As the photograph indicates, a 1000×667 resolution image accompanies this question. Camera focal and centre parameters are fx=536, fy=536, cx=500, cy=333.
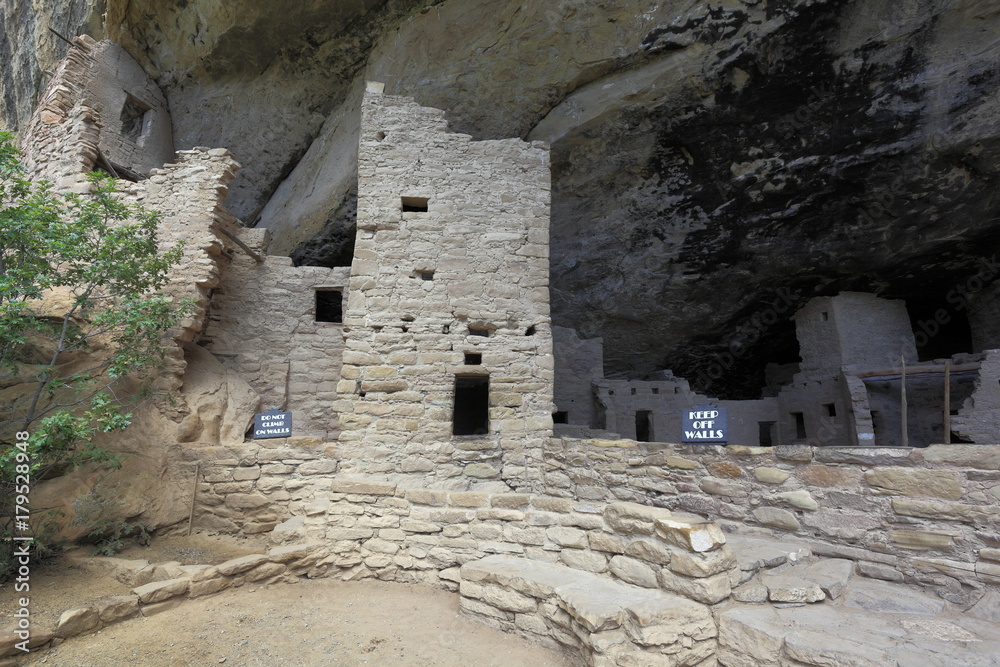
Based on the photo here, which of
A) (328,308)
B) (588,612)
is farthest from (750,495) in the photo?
(328,308)

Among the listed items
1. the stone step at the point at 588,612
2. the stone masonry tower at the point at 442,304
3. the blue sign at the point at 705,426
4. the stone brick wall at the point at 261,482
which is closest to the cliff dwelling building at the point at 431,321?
the stone masonry tower at the point at 442,304

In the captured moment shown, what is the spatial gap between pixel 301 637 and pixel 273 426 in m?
2.45

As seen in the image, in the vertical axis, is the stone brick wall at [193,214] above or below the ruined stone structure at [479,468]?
above

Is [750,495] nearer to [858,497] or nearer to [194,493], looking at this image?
[858,497]

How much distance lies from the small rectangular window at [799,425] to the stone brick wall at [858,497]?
1022cm

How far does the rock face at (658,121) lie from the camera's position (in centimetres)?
851

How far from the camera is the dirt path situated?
3.59 m

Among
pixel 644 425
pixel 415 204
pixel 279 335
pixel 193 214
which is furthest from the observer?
pixel 644 425

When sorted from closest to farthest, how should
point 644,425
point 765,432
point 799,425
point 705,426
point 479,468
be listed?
point 705,426 < point 479,468 < point 644,425 < point 799,425 < point 765,432

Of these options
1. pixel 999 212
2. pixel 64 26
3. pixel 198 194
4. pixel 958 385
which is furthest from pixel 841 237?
pixel 64 26

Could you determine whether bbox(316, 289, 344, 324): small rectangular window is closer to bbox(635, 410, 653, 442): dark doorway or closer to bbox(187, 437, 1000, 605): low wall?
bbox(187, 437, 1000, 605): low wall

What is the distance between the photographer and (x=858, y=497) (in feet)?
11.2

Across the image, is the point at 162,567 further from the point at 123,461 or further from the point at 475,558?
the point at 475,558

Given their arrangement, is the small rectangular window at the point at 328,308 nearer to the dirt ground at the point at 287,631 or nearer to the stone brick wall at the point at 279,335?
the stone brick wall at the point at 279,335
